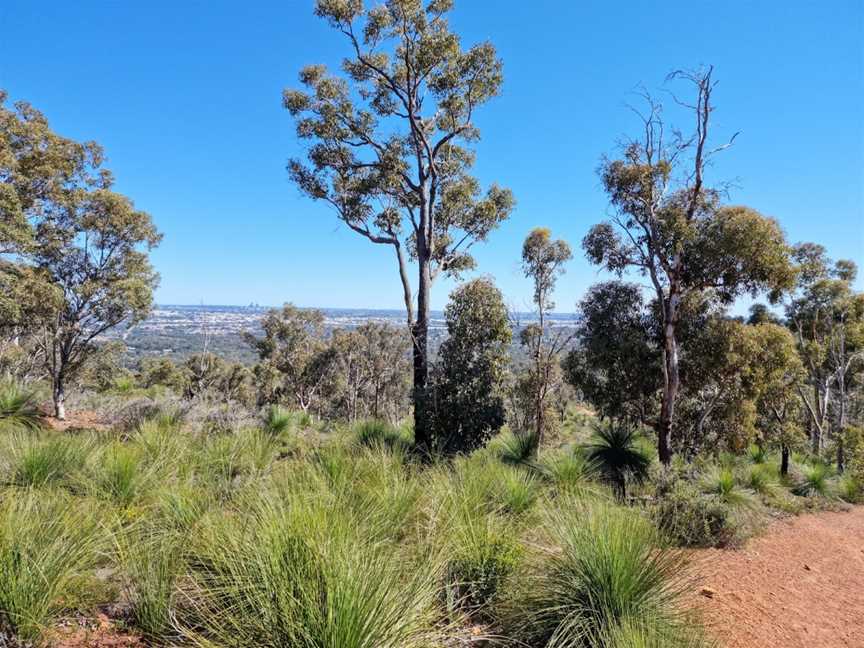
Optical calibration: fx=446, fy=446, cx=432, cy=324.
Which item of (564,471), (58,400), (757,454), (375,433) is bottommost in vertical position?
(757,454)

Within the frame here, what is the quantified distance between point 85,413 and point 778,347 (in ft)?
67.0

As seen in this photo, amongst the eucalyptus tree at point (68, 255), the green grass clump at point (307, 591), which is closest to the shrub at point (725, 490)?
the green grass clump at point (307, 591)

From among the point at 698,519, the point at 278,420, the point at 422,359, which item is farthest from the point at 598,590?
the point at 278,420

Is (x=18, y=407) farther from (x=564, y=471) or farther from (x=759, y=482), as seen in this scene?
(x=759, y=482)

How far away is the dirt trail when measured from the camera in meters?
4.48

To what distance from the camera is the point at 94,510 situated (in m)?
3.48

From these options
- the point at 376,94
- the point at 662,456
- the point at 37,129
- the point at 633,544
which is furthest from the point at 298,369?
the point at 633,544

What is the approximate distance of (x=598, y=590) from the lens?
122 inches

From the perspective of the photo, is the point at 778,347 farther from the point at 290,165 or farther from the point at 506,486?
the point at 290,165

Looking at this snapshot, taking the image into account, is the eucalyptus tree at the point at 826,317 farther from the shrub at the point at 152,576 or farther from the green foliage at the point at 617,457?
the shrub at the point at 152,576

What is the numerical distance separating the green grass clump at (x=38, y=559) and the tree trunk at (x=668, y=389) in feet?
34.9

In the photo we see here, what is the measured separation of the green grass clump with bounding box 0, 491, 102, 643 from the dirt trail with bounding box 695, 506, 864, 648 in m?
4.39

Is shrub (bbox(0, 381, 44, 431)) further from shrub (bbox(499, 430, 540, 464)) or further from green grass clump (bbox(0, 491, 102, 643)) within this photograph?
shrub (bbox(499, 430, 540, 464))

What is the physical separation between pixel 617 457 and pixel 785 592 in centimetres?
442
